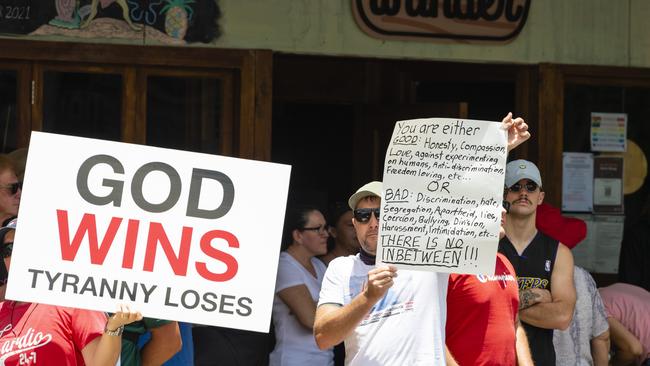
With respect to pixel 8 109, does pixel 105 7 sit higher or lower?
higher

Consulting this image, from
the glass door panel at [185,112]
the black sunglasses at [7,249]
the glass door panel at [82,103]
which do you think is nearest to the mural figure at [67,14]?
the glass door panel at [82,103]

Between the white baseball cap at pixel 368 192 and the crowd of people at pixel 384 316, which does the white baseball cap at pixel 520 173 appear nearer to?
the crowd of people at pixel 384 316

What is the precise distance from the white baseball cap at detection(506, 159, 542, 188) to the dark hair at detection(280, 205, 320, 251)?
130cm

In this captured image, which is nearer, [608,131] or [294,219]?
[294,219]

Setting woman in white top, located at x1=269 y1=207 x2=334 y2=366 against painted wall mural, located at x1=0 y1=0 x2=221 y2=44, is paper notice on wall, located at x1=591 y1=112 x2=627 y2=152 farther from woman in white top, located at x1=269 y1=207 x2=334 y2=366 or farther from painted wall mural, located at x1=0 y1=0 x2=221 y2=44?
painted wall mural, located at x1=0 y1=0 x2=221 y2=44

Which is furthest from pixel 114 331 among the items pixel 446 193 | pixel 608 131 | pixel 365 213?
pixel 608 131

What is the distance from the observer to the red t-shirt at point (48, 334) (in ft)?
14.4

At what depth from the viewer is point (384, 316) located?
4793mm

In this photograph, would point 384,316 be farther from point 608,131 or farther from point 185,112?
point 608,131

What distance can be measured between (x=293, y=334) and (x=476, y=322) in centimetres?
168

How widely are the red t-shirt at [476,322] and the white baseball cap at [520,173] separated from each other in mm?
910

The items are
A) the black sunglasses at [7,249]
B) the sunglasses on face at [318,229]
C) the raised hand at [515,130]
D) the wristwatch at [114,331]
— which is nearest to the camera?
the wristwatch at [114,331]

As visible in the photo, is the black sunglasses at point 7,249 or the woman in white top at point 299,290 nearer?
the black sunglasses at point 7,249

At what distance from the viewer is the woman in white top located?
257 inches
